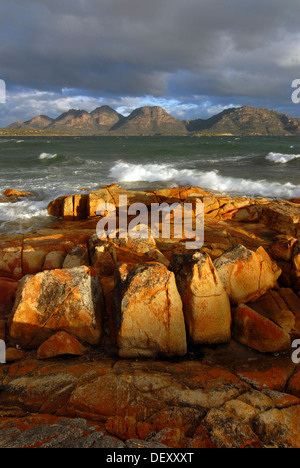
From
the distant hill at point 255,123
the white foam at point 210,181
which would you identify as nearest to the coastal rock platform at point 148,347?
the white foam at point 210,181

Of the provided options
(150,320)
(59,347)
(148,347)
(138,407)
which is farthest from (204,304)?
(59,347)

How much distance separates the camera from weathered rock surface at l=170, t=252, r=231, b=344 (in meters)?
4.08

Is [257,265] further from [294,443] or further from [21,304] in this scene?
[21,304]

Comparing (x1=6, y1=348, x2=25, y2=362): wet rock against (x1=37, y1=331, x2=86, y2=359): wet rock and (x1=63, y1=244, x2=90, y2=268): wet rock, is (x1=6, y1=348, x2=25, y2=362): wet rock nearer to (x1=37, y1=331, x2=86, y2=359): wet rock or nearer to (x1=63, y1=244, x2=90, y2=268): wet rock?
(x1=37, y1=331, x2=86, y2=359): wet rock

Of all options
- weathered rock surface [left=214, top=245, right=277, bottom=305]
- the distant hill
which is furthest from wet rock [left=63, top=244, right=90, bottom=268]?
the distant hill

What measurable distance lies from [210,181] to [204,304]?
16.9 metres

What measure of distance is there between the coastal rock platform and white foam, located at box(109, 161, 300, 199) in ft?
38.6

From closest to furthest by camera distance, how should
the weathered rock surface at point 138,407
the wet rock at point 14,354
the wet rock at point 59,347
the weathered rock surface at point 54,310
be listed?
1. the weathered rock surface at point 138,407
2. the wet rock at point 59,347
3. the wet rock at point 14,354
4. the weathered rock surface at point 54,310

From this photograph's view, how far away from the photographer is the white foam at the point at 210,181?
1679 cm

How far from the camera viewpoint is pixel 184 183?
816 inches

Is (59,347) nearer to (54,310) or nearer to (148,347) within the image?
(54,310)

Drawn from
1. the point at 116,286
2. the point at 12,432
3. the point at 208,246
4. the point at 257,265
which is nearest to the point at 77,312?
the point at 116,286

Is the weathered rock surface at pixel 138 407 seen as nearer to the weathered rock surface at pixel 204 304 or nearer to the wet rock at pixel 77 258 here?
the weathered rock surface at pixel 204 304

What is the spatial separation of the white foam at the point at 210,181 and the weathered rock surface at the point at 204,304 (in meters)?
13.4
